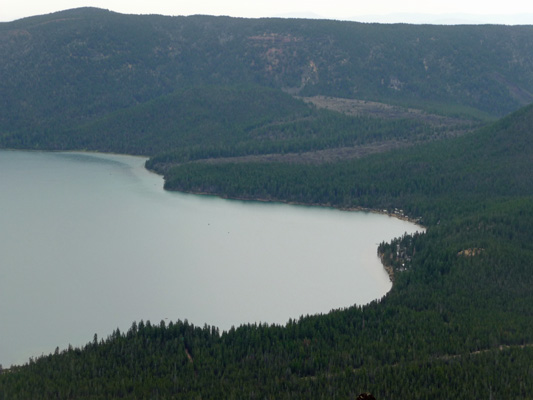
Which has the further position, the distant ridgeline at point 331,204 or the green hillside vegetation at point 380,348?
the distant ridgeline at point 331,204

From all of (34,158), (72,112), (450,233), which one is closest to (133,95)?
(72,112)

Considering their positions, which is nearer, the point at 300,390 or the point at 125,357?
the point at 300,390

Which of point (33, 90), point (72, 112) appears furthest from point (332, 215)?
point (33, 90)

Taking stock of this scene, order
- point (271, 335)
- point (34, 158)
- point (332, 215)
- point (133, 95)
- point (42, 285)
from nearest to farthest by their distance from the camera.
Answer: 1. point (271, 335)
2. point (42, 285)
3. point (332, 215)
4. point (34, 158)
5. point (133, 95)

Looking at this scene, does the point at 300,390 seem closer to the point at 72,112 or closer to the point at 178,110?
the point at 178,110

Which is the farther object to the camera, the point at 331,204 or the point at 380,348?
the point at 331,204

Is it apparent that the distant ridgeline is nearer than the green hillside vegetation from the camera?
No

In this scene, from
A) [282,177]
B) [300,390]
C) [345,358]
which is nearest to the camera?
[300,390]

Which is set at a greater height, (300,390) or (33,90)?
(33,90)
